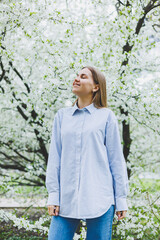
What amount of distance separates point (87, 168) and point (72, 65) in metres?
1.89

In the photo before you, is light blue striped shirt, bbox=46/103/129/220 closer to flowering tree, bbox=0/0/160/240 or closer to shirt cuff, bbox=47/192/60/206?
shirt cuff, bbox=47/192/60/206

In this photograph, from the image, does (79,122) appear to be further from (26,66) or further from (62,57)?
(26,66)

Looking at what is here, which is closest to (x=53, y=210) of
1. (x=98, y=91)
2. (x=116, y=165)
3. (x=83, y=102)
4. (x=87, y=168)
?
(x=87, y=168)

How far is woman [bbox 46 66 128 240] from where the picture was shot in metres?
1.78

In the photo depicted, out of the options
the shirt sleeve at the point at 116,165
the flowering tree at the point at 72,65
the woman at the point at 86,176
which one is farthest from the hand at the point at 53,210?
the flowering tree at the point at 72,65

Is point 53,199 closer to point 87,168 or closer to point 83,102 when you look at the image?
point 87,168

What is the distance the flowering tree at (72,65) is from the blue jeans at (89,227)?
6.35ft

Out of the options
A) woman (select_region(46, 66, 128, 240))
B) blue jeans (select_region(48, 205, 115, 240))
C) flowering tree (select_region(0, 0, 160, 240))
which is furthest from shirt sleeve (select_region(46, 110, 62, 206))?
flowering tree (select_region(0, 0, 160, 240))

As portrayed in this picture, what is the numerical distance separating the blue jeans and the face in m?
0.78

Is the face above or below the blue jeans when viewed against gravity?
above

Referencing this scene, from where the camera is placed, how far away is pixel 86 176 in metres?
1.81

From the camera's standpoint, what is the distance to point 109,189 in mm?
1847

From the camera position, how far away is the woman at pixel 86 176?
1.78 meters

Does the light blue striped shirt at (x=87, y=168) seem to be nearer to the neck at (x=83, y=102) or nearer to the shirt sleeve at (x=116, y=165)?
the shirt sleeve at (x=116, y=165)
